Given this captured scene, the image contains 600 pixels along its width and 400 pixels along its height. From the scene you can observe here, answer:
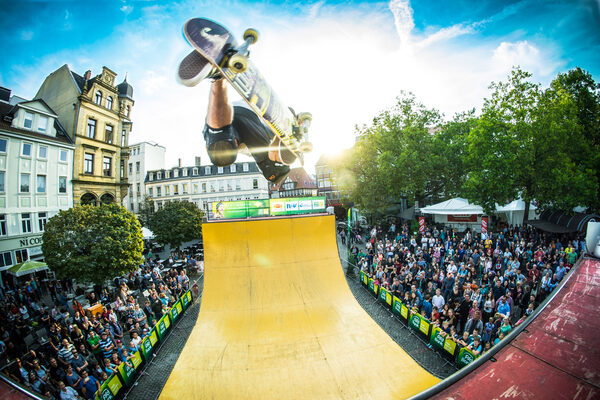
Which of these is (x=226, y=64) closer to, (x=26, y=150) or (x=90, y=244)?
(x=90, y=244)

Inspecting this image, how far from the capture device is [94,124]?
44.7 feet

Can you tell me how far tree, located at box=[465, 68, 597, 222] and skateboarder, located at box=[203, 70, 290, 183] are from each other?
16239 mm

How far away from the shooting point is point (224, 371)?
5793mm

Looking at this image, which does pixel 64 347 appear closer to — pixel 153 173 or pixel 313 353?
pixel 313 353

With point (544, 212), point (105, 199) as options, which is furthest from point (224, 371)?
point (544, 212)

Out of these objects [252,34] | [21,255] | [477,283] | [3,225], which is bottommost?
[477,283]

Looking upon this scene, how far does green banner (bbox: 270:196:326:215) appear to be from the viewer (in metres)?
11.2

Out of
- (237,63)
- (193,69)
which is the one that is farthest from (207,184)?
(237,63)

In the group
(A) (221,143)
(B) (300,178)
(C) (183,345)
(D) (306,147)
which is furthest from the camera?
(B) (300,178)

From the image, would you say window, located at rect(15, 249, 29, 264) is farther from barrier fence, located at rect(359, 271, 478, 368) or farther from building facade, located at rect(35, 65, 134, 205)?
barrier fence, located at rect(359, 271, 478, 368)

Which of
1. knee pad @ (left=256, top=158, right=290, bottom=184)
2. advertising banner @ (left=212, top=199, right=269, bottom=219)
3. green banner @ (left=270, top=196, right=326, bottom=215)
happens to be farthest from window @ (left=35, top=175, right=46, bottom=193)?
knee pad @ (left=256, top=158, right=290, bottom=184)

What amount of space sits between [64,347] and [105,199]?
11716mm

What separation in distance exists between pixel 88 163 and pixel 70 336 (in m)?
11.1

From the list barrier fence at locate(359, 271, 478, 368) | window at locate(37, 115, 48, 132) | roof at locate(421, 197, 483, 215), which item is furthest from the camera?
roof at locate(421, 197, 483, 215)
